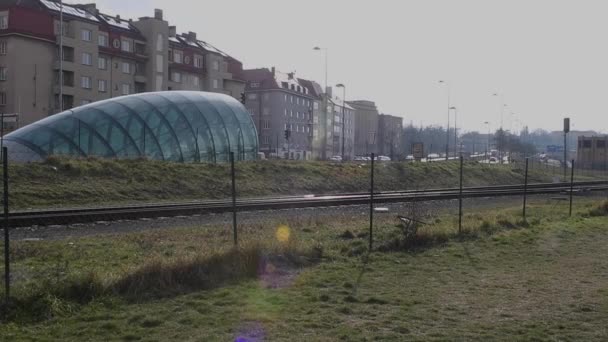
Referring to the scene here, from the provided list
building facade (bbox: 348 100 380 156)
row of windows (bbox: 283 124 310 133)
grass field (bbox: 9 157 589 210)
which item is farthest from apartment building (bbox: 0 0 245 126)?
building facade (bbox: 348 100 380 156)

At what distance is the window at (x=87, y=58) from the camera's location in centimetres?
6612

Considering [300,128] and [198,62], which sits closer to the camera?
[198,62]

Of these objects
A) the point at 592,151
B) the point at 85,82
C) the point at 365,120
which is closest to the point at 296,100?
the point at 365,120

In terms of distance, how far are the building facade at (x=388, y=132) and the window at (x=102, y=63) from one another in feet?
258

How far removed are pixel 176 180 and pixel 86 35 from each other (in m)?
44.4

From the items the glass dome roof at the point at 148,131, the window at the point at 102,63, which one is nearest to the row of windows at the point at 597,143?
the glass dome roof at the point at 148,131

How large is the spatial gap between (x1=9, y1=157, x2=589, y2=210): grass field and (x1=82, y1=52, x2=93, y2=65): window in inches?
1478

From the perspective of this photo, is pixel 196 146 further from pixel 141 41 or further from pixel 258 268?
pixel 141 41

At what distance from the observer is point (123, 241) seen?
41.1 feet

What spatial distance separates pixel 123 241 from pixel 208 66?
3007 inches

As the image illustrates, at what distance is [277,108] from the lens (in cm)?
10938

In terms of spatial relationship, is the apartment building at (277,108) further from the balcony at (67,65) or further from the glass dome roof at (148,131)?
the glass dome roof at (148,131)

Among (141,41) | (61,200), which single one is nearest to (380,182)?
(61,200)

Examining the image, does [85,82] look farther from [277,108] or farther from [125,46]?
[277,108]
